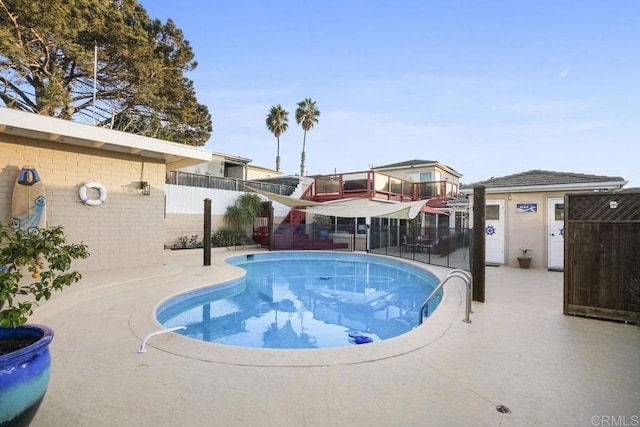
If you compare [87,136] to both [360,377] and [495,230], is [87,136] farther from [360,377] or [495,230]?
[495,230]

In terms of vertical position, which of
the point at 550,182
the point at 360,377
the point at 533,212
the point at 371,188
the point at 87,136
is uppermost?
the point at 87,136

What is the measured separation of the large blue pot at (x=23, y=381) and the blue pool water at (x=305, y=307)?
3.49m

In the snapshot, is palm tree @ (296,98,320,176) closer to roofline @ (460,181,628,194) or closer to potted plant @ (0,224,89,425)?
roofline @ (460,181,628,194)

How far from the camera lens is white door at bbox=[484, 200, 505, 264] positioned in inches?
438

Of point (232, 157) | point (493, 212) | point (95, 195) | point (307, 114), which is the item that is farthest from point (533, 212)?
point (307, 114)

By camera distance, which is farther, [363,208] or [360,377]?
[363,208]

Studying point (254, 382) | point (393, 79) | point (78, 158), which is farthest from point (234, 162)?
point (254, 382)

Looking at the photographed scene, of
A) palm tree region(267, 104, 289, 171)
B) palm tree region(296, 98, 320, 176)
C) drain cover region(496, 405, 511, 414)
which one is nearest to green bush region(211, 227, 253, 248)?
drain cover region(496, 405, 511, 414)

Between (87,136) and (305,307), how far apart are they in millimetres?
6270

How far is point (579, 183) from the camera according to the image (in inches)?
383

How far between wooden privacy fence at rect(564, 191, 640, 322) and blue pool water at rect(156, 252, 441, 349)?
9.35ft

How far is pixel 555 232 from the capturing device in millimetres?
10172

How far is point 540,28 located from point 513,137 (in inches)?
267

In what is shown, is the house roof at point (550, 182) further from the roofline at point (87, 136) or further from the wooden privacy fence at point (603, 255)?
the roofline at point (87, 136)
